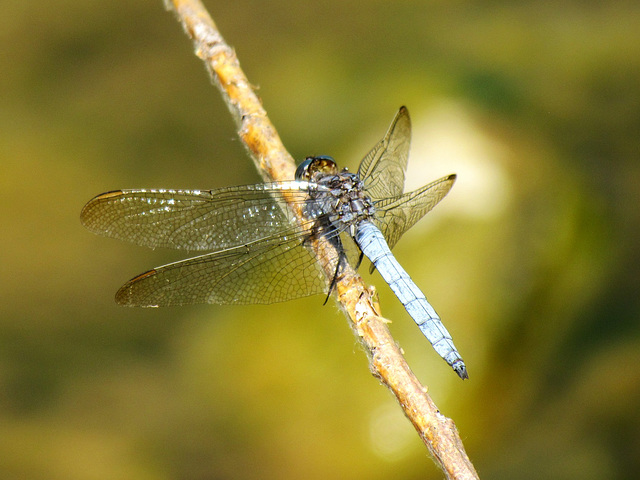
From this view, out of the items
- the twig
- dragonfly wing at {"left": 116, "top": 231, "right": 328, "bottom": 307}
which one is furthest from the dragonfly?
the twig

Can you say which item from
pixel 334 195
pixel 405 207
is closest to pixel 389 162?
pixel 405 207

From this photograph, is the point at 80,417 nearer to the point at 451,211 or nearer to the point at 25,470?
the point at 25,470

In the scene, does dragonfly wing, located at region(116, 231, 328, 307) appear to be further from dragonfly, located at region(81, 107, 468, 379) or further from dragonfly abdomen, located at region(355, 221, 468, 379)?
dragonfly abdomen, located at region(355, 221, 468, 379)

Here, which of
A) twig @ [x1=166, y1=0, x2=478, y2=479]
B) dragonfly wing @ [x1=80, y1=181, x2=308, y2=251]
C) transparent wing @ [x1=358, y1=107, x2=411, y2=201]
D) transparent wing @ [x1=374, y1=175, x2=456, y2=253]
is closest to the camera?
twig @ [x1=166, y1=0, x2=478, y2=479]

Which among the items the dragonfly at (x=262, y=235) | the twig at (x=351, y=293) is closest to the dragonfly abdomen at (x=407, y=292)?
the dragonfly at (x=262, y=235)

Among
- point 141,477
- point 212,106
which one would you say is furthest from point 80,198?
point 141,477

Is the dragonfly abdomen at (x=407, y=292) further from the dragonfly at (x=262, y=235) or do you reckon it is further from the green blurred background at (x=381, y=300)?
the green blurred background at (x=381, y=300)
